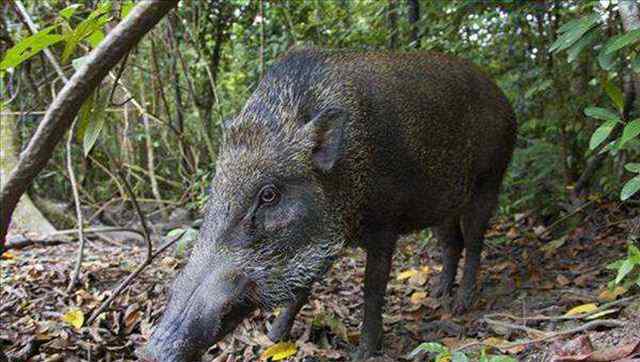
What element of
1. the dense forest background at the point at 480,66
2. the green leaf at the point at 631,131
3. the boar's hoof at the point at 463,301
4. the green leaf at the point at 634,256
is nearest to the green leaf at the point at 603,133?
the dense forest background at the point at 480,66

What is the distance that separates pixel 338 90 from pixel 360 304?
1.51 m

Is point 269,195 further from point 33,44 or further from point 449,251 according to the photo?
point 449,251

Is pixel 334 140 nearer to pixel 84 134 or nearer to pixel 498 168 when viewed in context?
pixel 84 134

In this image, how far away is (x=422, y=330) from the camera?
3.99 metres

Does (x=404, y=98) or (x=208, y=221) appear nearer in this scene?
(x=208, y=221)

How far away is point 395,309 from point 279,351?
1.23 metres

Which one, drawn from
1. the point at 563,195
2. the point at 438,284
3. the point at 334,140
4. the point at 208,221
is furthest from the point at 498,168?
the point at 208,221

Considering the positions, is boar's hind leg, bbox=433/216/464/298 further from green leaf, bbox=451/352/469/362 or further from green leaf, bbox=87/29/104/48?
green leaf, bbox=87/29/104/48

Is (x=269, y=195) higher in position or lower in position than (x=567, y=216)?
higher

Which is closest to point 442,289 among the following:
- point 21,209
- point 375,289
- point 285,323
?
point 375,289

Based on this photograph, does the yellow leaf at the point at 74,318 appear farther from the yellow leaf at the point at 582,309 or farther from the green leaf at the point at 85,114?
the yellow leaf at the point at 582,309

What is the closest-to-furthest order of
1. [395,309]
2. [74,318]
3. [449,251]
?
[74,318] < [395,309] < [449,251]

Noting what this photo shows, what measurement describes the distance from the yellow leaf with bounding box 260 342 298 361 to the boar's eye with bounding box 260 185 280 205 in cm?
83

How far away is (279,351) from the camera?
356 centimetres
